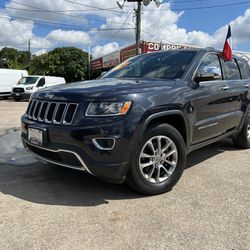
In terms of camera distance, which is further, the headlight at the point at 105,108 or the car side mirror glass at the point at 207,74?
the car side mirror glass at the point at 207,74

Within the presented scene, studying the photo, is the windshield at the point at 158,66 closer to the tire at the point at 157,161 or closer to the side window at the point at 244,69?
the tire at the point at 157,161

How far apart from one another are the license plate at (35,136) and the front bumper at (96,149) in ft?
0.75

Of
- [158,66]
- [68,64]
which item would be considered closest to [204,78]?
[158,66]

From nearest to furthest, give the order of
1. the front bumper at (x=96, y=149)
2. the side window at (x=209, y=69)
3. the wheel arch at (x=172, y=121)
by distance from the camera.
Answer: the front bumper at (x=96, y=149) < the wheel arch at (x=172, y=121) < the side window at (x=209, y=69)

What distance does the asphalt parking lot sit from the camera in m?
2.94

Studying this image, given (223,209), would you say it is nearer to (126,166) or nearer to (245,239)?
(245,239)

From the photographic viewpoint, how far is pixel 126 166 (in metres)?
3.60

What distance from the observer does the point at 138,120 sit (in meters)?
3.58

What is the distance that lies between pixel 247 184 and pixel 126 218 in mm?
1930

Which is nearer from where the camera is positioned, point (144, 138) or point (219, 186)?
point (144, 138)

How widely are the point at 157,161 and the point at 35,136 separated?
4.80 ft

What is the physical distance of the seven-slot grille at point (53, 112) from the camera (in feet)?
11.9

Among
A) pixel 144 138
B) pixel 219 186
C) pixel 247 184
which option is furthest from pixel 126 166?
pixel 247 184

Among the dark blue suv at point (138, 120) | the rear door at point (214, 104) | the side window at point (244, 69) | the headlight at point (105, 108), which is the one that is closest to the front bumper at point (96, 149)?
the dark blue suv at point (138, 120)
